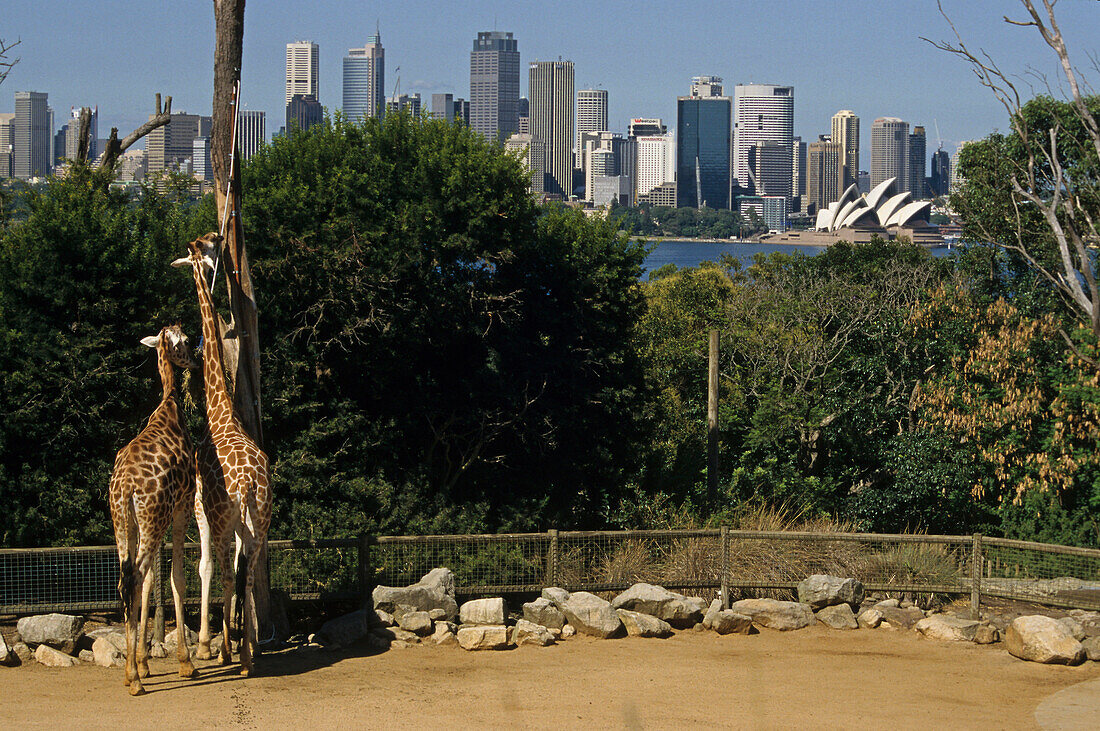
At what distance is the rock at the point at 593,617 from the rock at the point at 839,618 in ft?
7.82

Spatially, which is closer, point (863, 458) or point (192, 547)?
point (192, 547)

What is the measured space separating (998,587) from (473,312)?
7.98 meters

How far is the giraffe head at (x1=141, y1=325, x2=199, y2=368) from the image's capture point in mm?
10344

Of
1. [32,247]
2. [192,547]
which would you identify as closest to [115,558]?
[192,547]

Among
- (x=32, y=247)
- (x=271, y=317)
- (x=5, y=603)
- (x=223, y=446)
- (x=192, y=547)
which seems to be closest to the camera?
(x=223, y=446)

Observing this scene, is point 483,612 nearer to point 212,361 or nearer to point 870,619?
point 212,361

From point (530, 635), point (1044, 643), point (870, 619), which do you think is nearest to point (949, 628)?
point (870, 619)

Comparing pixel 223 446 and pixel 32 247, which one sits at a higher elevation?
pixel 32 247

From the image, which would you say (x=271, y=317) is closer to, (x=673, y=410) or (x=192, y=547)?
(x=192, y=547)

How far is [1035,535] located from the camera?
1961cm

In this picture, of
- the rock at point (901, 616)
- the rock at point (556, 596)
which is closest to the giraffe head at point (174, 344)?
the rock at point (556, 596)

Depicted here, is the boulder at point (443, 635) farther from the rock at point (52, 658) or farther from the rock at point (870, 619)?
the rock at point (870, 619)

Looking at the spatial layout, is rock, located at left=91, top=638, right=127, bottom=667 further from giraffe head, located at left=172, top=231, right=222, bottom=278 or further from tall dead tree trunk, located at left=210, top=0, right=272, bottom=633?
giraffe head, located at left=172, top=231, right=222, bottom=278

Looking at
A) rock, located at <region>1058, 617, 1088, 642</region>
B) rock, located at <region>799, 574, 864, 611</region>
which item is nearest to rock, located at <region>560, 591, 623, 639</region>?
rock, located at <region>799, 574, 864, 611</region>
